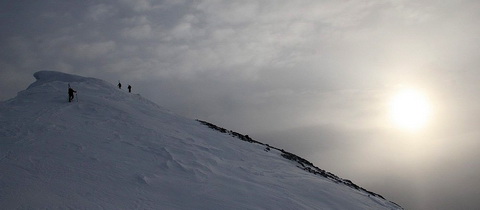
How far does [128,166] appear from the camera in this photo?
15.3 m

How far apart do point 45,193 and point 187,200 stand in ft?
16.4

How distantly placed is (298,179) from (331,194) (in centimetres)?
216

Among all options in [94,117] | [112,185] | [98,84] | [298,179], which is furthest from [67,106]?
[298,179]

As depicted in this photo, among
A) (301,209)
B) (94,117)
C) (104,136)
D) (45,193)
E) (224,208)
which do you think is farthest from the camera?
(94,117)

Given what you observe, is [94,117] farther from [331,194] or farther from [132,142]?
[331,194]

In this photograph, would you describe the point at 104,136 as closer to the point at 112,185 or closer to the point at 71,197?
the point at 112,185

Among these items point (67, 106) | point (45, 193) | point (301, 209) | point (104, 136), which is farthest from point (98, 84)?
point (301, 209)

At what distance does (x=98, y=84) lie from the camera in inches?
1388

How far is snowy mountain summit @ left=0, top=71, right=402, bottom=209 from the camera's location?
11.9 m

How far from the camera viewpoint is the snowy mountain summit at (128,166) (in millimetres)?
11914

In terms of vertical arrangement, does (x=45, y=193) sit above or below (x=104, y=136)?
below

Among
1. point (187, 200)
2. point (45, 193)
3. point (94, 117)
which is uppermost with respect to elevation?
point (94, 117)

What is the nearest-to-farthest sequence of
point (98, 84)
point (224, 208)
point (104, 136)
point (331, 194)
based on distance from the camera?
point (224, 208) < point (331, 194) < point (104, 136) < point (98, 84)

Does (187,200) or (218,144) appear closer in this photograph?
(187,200)
